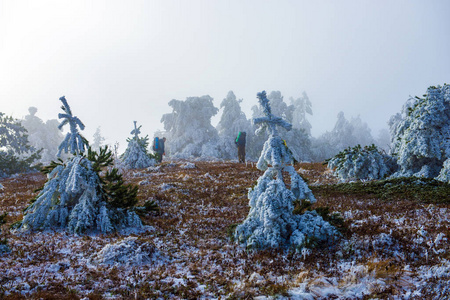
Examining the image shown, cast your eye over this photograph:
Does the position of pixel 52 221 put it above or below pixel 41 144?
below

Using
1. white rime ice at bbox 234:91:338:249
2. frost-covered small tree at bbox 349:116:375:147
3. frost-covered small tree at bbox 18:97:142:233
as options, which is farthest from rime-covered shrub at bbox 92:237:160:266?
frost-covered small tree at bbox 349:116:375:147

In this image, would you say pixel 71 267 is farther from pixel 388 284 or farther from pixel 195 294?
pixel 388 284

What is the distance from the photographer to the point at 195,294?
4.88m

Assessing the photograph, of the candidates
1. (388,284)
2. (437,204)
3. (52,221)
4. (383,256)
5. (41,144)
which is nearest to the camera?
(388,284)

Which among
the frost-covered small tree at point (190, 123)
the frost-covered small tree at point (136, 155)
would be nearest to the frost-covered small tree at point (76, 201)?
the frost-covered small tree at point (136, 155)

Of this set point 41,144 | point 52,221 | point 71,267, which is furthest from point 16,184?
point 41,144

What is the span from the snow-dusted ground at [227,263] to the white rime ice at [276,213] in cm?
39

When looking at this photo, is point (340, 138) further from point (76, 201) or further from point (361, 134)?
point (76, 201)

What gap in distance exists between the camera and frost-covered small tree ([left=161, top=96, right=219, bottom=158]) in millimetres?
54938

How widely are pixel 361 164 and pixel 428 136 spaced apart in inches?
128

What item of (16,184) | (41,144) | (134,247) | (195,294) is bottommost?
(195,294)

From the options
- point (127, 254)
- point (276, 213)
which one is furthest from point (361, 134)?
point (127, 254)

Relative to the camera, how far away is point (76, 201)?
9312 millimetres

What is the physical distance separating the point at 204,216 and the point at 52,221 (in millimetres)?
4857
